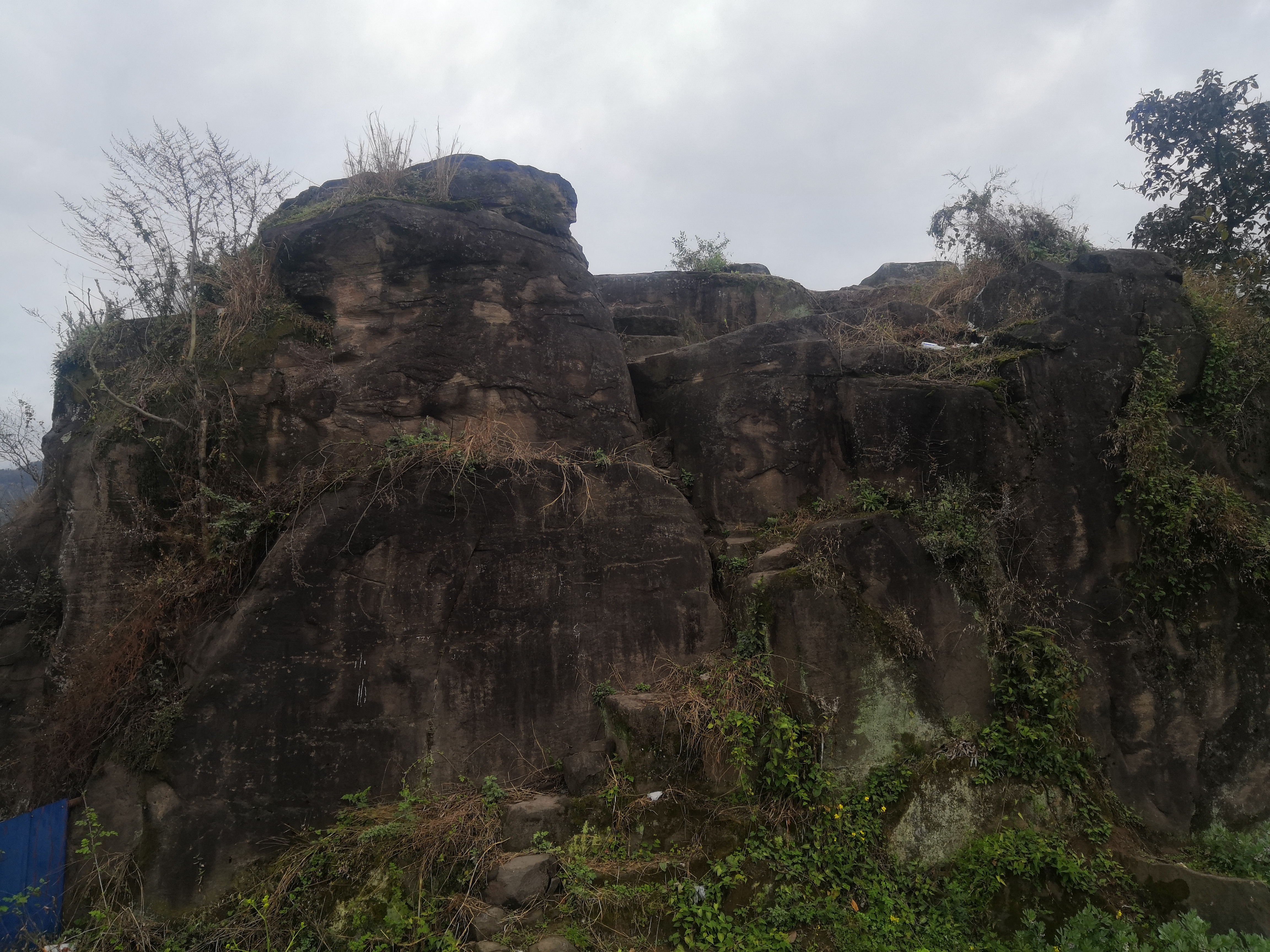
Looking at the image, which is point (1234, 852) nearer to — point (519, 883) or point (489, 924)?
point (519, 883)

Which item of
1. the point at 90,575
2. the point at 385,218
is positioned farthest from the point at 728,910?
the point at 385,218

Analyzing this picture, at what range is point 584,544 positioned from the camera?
7.32 m

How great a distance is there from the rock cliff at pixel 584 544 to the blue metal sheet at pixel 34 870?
0.42m

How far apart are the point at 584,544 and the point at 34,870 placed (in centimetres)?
532

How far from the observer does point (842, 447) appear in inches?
329

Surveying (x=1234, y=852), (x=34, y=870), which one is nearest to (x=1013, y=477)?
(x=1234, y=852)

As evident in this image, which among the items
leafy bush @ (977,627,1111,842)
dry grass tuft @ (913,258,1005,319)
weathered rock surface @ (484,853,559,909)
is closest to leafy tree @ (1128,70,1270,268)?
dry grass tuft @ (913,258,1005,319)

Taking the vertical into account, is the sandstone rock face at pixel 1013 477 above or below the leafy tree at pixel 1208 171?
below

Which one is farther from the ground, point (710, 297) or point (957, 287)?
point (710, 297)

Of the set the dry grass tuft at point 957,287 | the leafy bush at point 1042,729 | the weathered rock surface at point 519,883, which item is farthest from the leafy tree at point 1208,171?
the weathered rock surface at point 519,883

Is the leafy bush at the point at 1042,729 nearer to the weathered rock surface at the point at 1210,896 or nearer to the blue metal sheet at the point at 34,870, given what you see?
the weathered rock surface at the point at 1210,896

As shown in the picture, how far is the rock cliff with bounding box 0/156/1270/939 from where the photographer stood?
6234mm

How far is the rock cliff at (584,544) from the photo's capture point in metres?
6.23

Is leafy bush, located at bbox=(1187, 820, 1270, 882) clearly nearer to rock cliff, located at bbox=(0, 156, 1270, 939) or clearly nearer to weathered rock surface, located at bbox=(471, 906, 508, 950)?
rock cliff, located at bbox=(0, 156, 1270, 939)
